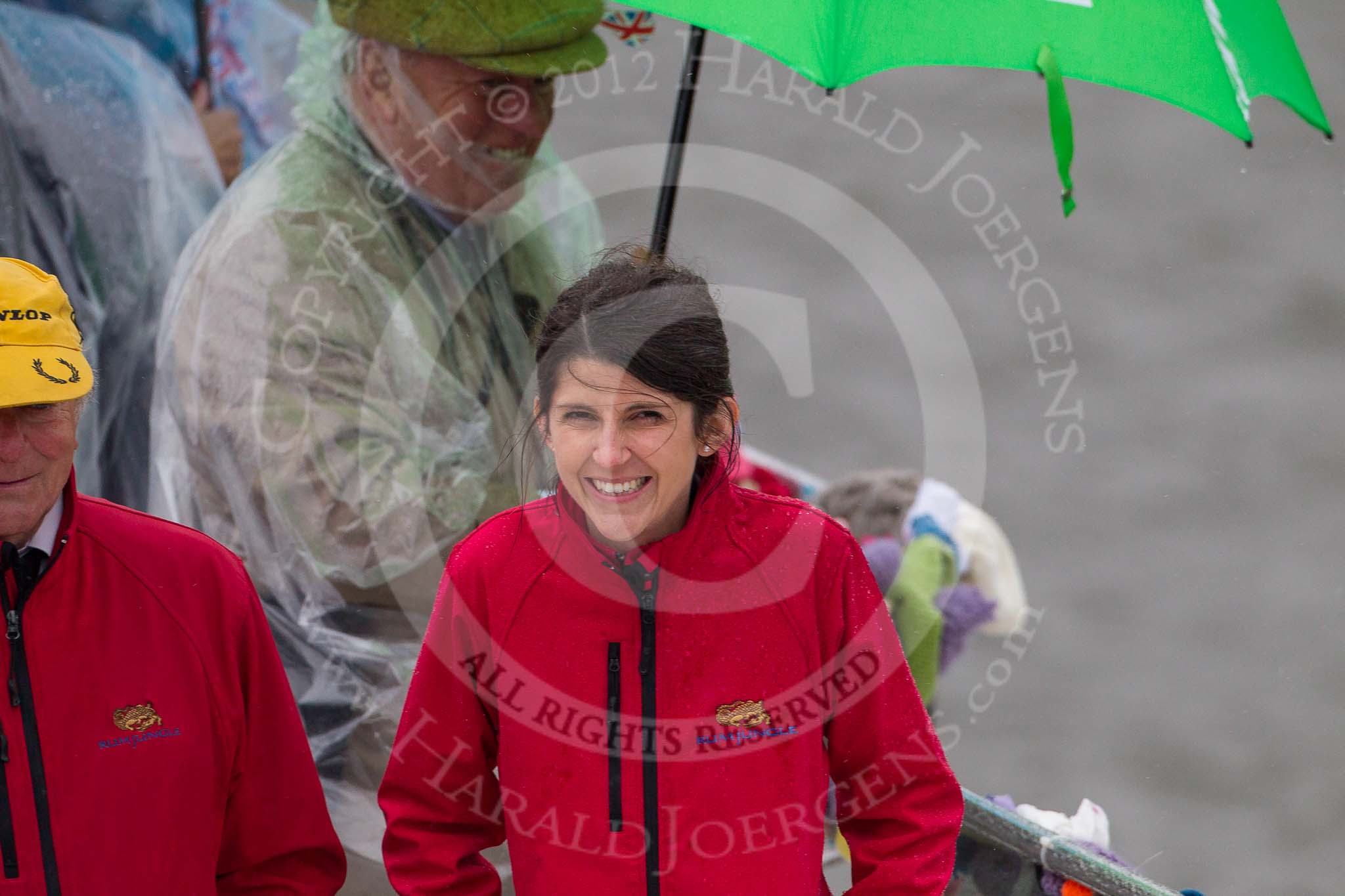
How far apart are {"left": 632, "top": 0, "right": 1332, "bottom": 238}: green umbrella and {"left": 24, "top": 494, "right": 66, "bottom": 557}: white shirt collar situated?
1.15 meters

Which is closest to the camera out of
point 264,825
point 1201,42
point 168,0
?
point 264,825

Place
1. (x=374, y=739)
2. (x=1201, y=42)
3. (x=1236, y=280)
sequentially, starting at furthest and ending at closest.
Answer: (x=1236, y=280) → (x=374, y=739) → (x=1201, y=42)

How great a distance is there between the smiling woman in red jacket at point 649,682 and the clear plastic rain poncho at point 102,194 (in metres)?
1.42

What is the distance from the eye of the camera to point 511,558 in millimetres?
1934

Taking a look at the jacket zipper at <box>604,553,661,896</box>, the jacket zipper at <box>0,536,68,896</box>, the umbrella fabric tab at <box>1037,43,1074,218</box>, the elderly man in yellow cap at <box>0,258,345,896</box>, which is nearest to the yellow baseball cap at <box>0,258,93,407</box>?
the elderly man in yellow cap at <box>0,258,345,896</box>

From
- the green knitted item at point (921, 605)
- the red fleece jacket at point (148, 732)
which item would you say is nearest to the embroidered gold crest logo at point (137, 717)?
the red fleece jacket at point (148, 732)

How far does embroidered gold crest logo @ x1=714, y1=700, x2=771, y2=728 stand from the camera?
1896mm

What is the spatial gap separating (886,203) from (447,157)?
6054 millimetres

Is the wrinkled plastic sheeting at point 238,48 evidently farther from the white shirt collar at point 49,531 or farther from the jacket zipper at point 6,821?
the jacket zipper at point 6,821

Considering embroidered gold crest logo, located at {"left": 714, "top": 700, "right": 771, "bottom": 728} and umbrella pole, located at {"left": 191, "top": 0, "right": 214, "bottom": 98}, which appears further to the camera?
umbrella pole, located at {"left": 191, "top": 0, "right": 214, "bottom": 98}

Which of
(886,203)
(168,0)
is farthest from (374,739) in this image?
(886,203)

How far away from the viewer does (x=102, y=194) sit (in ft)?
9.89

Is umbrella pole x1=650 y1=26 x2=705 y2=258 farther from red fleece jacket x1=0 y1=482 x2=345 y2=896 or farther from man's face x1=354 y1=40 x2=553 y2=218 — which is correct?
red fleece jacket x1=0 y1=482 x2=345 y2=896

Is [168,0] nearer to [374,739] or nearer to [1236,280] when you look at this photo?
[374,739]
